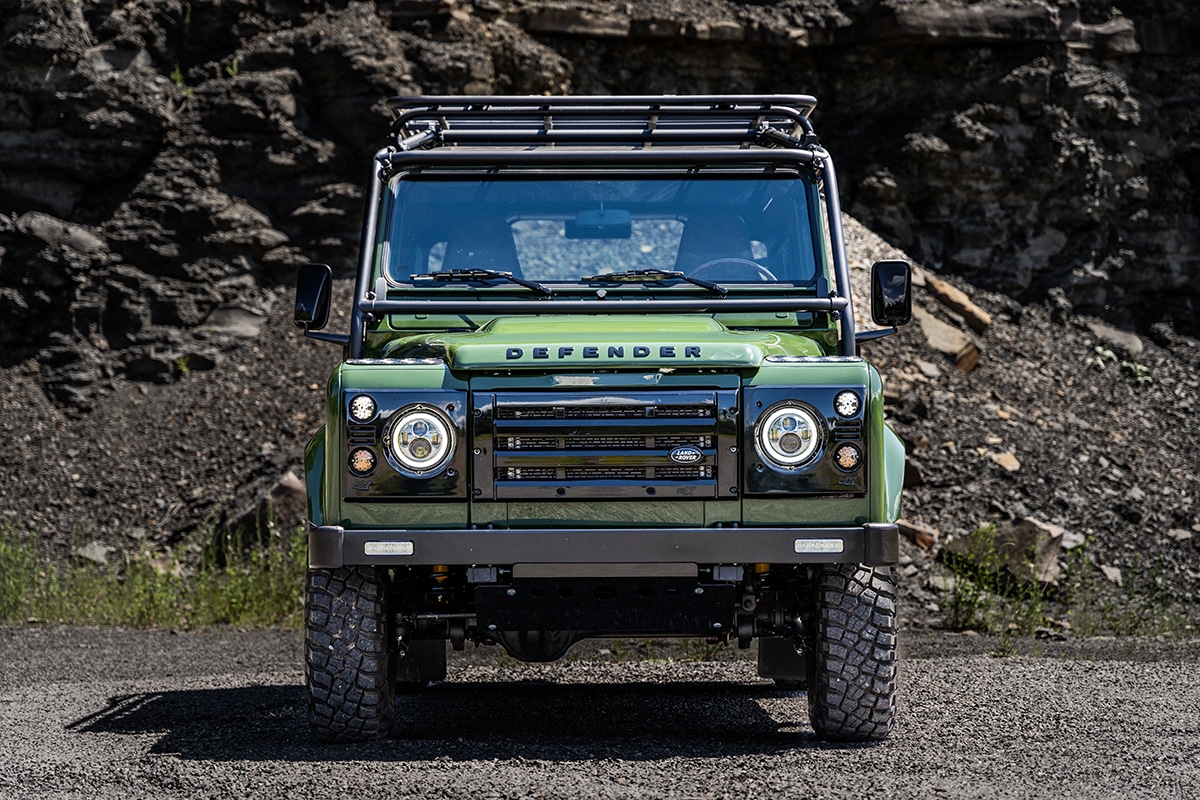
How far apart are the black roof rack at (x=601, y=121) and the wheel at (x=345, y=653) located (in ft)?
8.00

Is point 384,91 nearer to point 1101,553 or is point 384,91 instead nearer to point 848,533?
point 1101,553

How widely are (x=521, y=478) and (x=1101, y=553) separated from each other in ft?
29.2

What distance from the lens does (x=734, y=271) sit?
276 inches

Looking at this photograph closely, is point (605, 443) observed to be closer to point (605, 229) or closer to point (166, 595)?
point (605, 229)

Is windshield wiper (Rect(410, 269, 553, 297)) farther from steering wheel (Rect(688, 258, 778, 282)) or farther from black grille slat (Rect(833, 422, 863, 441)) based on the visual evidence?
black grille slat (Rect(833, 422, 863, 441))

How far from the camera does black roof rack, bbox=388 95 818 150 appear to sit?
714 cm

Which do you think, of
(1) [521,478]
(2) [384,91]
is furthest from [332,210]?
(1) [521,478]

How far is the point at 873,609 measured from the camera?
234 inches

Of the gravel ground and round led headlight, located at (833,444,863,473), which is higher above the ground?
round led headlight, located at (833,444,863,473)

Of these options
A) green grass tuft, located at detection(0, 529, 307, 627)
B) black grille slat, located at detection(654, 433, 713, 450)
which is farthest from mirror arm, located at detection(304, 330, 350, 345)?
green grass tuft, located at detection(0, 529, 307, 627)

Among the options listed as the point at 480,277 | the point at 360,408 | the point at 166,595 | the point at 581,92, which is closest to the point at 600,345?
the point at 360,408

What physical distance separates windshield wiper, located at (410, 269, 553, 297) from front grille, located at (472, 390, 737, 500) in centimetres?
112

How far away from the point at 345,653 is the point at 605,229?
8.55ft

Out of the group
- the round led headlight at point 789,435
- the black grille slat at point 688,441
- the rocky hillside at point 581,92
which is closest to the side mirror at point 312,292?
the black grille slat at point 688,441
